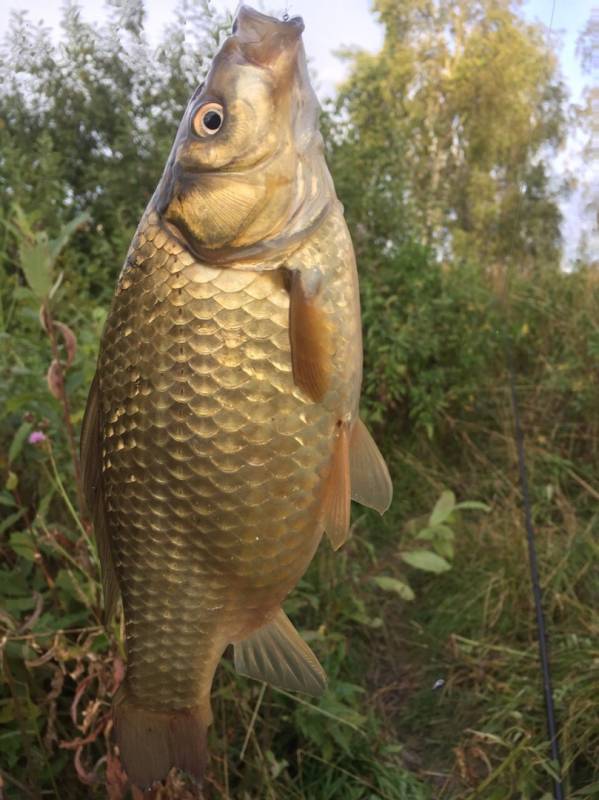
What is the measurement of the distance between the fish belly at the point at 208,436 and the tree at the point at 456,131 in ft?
8.82

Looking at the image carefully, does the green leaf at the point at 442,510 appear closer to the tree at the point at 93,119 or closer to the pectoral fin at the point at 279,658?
the pectoral fin at the point at 279,658

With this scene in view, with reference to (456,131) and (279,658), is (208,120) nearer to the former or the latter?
(279,658)

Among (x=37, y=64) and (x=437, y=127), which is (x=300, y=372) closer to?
(x=37, y=64)

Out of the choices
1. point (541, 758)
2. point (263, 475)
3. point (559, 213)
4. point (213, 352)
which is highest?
point (559, 213)

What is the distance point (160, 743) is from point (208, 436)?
322mm

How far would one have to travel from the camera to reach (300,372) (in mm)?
769

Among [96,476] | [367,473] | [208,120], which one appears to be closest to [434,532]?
[367,473]

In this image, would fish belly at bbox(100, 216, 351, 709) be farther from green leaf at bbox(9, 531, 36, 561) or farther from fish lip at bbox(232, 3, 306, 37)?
green leaf at bbox(9, 531, 36, 561)

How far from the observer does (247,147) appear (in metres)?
0.80

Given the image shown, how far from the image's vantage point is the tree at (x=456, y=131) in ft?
14.9

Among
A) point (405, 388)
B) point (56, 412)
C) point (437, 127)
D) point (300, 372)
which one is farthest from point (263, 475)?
point (437, 127)

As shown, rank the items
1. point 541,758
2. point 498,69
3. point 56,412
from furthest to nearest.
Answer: point 498,69 → point 541,758 → point 56,412

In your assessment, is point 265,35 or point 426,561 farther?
point 426,561

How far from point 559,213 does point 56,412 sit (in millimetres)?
4885
